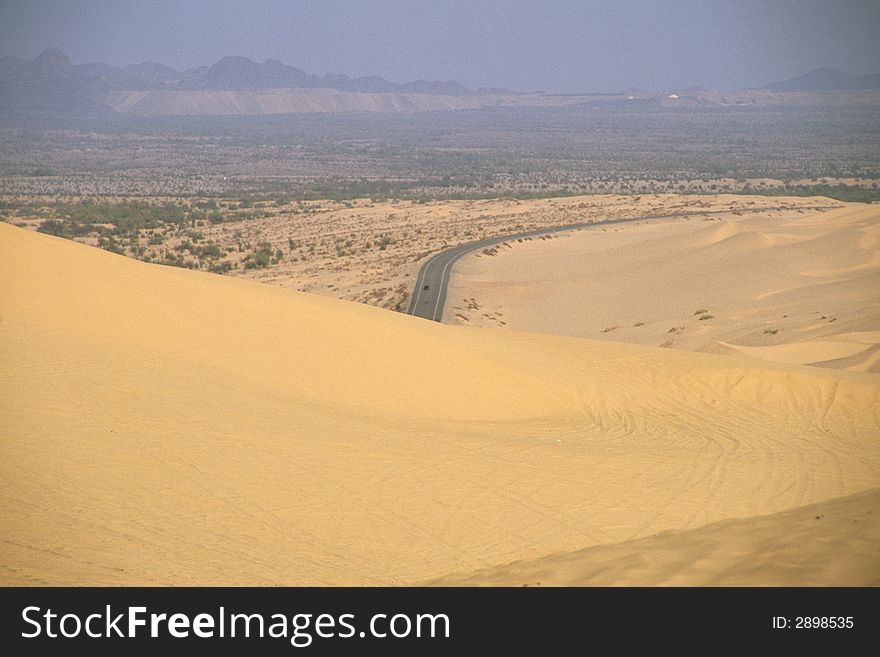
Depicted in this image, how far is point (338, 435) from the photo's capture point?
14.7m

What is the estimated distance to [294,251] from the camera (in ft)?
213

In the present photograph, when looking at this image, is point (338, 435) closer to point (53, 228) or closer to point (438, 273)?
point (438, 273)

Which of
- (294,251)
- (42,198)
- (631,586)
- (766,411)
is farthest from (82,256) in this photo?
(42,198)

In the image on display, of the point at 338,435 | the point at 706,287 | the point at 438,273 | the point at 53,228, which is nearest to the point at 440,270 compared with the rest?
the point at 438,273

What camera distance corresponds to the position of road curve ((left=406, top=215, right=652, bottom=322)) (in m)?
41.2

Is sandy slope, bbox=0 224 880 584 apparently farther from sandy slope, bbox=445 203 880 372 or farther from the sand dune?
sandy slope, bbox=445 203 880 372

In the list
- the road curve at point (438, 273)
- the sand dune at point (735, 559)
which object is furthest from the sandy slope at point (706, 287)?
the sand dune at point (735, 559)

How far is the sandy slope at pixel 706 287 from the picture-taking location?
33.0m

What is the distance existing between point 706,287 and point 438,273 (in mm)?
13826

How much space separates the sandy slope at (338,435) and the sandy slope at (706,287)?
8.83 metres

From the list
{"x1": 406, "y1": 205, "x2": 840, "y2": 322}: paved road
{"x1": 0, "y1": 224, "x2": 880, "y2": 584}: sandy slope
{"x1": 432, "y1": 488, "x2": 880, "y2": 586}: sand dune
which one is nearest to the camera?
{"x1": 432, "y1": 488, "x2": 880, "y2": 586}: sand dune

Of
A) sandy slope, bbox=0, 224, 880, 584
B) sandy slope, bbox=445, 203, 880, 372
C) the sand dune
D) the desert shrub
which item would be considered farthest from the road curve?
the sand dune

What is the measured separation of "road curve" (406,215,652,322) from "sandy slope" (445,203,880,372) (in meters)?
0.76

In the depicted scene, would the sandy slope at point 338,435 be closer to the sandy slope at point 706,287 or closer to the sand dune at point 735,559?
the sand dune at point 735,559
